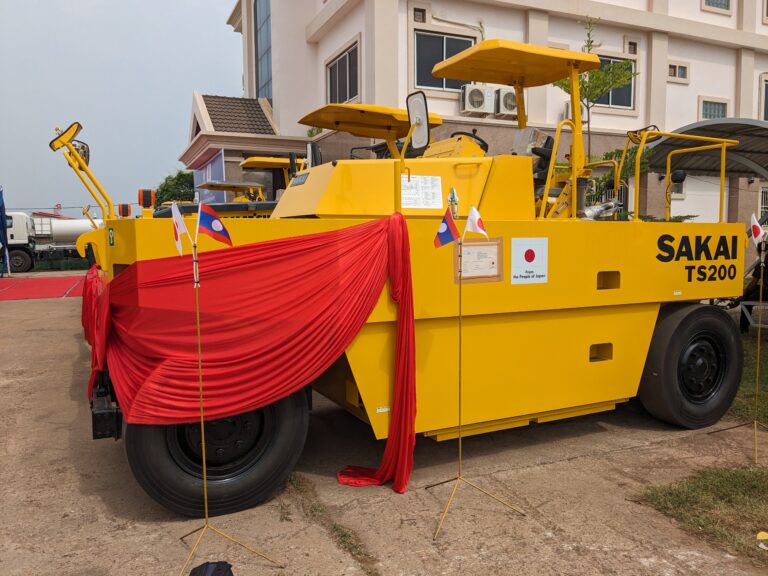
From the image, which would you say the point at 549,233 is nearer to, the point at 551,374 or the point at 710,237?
the point at 551,374

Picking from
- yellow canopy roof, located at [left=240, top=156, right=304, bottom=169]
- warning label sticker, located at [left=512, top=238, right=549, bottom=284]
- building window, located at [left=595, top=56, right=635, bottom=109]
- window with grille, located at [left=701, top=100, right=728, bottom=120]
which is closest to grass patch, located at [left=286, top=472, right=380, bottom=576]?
warning label sticker, located at [left=512, top=238, right=549, bottom=284]

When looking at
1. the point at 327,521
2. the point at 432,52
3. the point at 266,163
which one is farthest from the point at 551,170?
the point at 432,52

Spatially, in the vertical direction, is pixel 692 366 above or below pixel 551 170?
below

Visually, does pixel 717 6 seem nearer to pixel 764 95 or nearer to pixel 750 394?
pixel 764 95

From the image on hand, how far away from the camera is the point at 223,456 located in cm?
382

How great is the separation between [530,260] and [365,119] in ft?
7.02

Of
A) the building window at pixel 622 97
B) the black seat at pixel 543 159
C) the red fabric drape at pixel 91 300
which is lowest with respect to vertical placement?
the red fabric drape at pixel 91 300

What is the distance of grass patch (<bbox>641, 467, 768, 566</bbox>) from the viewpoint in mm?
3527

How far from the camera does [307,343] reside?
384 centimetres

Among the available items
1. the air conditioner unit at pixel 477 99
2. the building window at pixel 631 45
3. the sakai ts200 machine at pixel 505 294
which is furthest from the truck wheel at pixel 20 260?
the sakai ts200 machine at pixel 505 294

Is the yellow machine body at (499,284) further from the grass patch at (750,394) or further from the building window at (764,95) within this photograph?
the building window at (764,95)

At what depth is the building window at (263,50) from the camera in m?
21.6

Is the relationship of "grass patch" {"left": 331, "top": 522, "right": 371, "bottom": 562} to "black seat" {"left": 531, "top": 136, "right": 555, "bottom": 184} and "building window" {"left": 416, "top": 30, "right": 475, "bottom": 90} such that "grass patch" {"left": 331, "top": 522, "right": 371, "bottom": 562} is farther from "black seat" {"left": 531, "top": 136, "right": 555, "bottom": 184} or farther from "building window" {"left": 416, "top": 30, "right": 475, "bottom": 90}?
"building window" {"left": 416, "top": 30, "right": 475, "bottom": 90}

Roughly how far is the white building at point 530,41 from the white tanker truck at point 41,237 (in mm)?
10996
